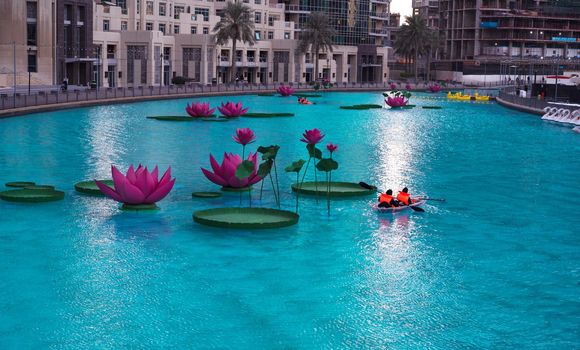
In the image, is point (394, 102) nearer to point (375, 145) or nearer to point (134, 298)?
point (375, 145)

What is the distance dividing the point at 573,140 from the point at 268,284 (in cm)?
3637

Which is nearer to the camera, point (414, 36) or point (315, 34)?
point (315, 34)

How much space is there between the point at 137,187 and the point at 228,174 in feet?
12.9

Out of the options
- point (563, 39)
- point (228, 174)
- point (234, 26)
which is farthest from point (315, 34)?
point (228, 174)

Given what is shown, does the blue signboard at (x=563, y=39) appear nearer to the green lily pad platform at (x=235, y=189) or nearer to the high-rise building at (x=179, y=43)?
the high-rise building at (x=179, y=43)

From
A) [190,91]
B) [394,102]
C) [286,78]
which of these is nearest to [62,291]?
[394,102]

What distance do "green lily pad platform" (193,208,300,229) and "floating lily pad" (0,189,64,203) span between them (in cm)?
510

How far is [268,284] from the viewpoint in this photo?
18.0 metres

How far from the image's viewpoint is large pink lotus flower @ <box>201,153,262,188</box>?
88.9ft

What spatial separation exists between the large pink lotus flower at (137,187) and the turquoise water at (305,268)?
1.80ft

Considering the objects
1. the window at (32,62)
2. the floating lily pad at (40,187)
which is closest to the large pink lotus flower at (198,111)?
the floating lily pad at (40,187)

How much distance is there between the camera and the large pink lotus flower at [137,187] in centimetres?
2389

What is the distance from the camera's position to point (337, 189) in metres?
28.6

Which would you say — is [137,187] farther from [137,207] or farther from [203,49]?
[203,49]
